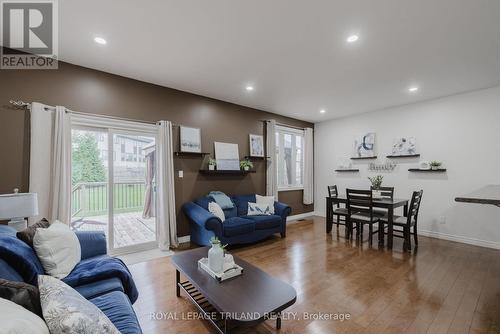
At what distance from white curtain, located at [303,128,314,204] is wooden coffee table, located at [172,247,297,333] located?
4.25 metres

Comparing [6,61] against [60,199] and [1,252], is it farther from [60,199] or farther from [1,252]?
[1,252]

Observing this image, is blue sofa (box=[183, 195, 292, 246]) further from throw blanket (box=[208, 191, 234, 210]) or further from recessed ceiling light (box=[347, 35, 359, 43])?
recessed ceiling light (box=[347, 35, 359, 43])

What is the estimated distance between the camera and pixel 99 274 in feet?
5.83

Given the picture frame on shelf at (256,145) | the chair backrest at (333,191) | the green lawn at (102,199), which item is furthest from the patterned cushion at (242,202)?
the green lawn at (102,199)

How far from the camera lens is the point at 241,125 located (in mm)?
4984

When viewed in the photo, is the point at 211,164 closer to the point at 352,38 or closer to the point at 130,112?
the point at 130,112

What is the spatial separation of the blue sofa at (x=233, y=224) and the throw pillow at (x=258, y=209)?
0.40 feet

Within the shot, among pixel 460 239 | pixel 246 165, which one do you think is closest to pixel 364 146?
pixel 460 239

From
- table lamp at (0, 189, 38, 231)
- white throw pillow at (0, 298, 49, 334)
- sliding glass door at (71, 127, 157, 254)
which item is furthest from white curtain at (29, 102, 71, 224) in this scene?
white throw pillow at (0, 298, 49, 334)

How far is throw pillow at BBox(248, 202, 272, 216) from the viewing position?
430cm

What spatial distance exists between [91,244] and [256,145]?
3.60 metres

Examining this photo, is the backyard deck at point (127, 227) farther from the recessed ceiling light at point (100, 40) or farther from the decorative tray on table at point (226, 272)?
the recessed ceiling light at point (100, 40)

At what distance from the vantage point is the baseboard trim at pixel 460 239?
3826 millimetres

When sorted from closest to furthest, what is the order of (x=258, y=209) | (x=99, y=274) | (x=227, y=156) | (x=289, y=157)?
1. (x=99, y=274)
2. (x=258, y=209)
3. (x=227, y=156)
4. (x=289, y=157)
